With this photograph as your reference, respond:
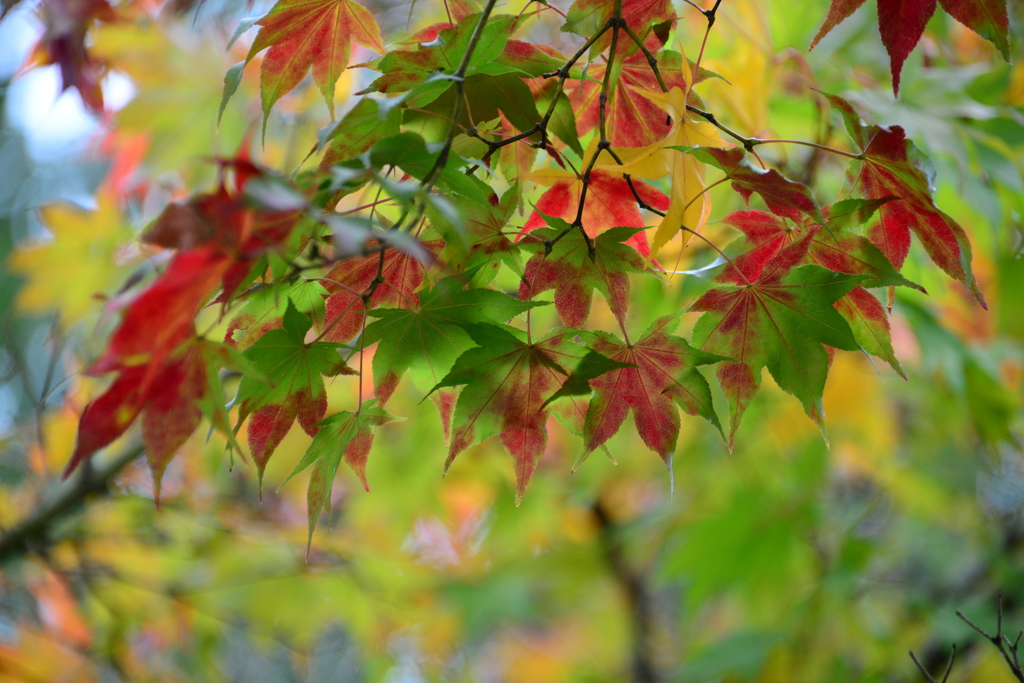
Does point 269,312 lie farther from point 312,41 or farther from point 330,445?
point 312,41

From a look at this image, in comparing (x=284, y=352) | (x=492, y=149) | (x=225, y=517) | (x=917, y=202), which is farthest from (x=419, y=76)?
(x=225, y=517)

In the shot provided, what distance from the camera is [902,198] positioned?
1.54 feet

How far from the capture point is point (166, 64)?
1.28 m

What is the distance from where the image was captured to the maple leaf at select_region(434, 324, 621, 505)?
0.41m

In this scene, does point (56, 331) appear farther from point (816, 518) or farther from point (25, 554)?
point (816, 518)

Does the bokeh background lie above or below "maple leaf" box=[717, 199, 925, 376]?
below

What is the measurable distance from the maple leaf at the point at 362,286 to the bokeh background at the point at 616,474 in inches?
18.1

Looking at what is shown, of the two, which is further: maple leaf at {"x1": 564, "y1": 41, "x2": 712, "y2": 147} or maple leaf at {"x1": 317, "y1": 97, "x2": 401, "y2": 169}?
maple leaf at {"x1": 564, "y1": 41, "x2": 712, "y2": 147}

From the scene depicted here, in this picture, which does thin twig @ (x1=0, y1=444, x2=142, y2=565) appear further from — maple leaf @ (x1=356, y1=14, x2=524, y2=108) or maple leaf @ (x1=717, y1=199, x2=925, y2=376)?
maple leaf @ (x1=717, y1=199, x2=925, y2=376)

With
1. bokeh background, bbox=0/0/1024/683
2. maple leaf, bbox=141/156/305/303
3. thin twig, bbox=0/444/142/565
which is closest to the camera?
maple leaf, bbox=141/156/305/303

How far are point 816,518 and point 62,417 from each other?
1664 mm

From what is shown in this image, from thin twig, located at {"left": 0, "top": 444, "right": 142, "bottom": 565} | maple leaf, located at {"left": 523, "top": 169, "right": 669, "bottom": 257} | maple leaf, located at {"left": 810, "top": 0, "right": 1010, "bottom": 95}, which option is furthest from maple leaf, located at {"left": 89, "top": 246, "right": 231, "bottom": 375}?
thin twig, located at {"left": 0, "top": 444, "right": 142, "bottom": 565}

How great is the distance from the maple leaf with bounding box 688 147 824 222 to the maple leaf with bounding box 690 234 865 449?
4 centimetres

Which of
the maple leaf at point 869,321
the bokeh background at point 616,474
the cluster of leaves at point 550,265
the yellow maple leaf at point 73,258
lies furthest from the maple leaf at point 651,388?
the yellow maple leaf at point 73,258
